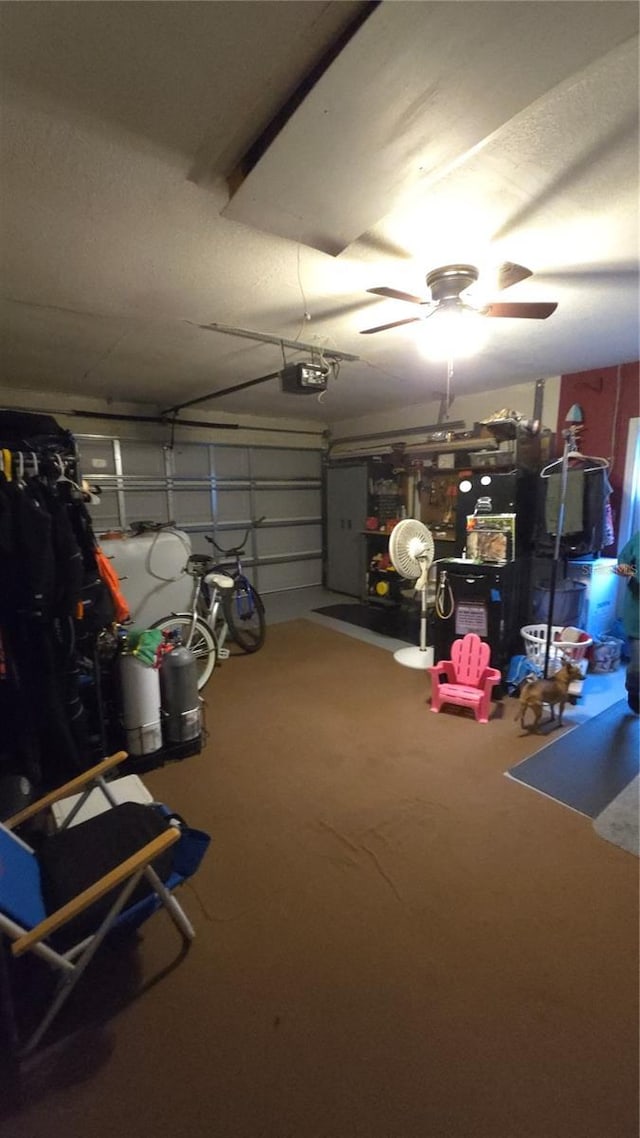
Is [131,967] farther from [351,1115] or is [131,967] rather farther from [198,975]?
[351,1115]

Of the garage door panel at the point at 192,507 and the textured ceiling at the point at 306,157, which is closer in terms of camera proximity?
the textured ceiling at the point at 306,157

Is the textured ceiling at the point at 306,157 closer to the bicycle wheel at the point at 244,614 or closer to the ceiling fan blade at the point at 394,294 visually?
the ceiling fan blade at the point at 394,294

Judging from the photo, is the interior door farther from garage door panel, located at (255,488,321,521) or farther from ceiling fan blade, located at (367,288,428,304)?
ceiling fan blade, located at (367,288,428,304)

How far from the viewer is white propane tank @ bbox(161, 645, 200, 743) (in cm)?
262

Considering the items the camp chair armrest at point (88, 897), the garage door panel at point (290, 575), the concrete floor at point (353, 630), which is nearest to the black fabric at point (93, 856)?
the camp chair armrest at point (88, 897)

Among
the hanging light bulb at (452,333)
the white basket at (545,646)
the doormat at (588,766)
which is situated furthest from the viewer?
the white basket at (545,646)

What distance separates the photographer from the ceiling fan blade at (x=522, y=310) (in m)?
1.91

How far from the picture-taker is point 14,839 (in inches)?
56.9

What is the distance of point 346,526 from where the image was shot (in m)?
6.24

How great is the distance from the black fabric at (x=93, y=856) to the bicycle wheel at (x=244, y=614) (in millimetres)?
2619

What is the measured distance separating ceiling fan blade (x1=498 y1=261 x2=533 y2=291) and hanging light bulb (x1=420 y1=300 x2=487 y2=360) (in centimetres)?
24

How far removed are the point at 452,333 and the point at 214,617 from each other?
2825 millimetres

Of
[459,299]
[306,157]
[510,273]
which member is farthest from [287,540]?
[306,157]

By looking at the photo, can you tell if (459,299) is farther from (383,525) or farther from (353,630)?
(383,525)
